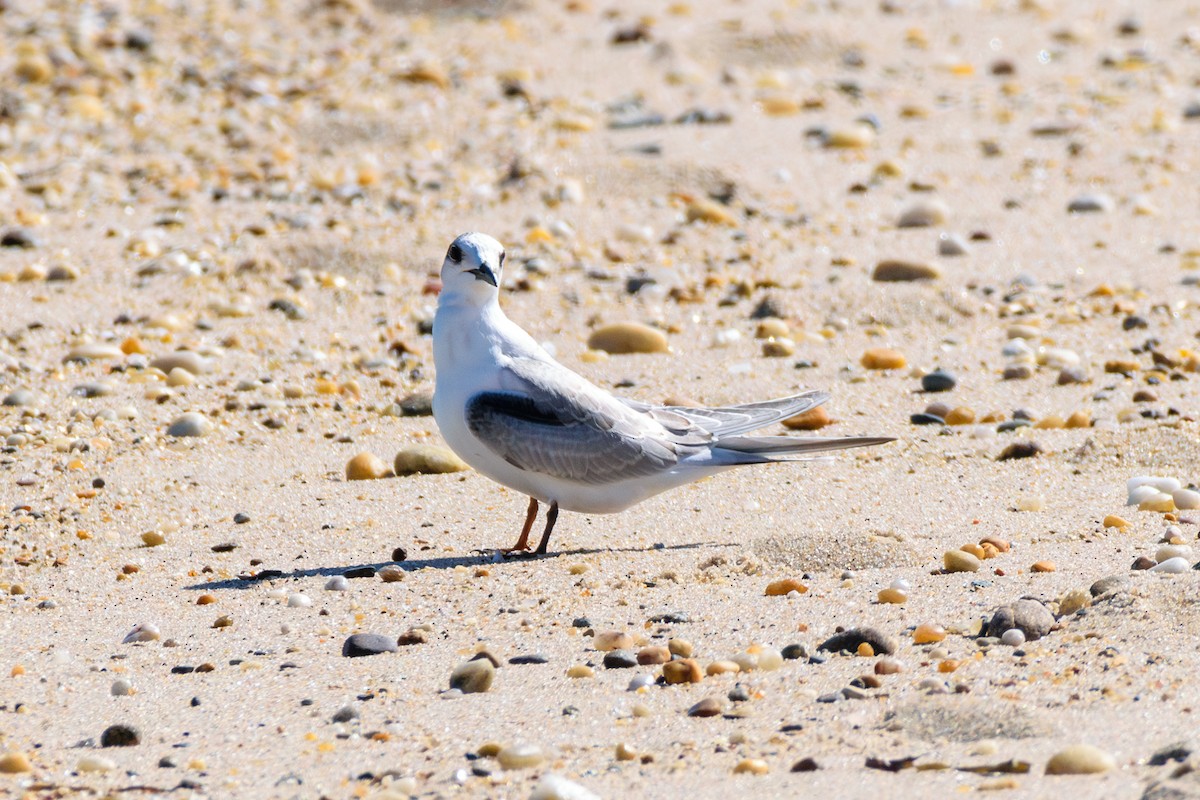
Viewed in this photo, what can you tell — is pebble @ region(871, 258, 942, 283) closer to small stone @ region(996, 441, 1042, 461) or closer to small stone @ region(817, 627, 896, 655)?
small stone @ region(996, 441, 1042, 461)

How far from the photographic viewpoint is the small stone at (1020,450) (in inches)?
209

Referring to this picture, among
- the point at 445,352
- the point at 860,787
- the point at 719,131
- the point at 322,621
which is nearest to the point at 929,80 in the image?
the point at 719,131

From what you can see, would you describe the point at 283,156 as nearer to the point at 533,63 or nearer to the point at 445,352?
the point at 533,63

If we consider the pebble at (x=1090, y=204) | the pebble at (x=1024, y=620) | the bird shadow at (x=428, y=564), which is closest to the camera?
the pebble at (x=1024, y=620)

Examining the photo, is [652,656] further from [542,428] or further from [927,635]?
[542,428]

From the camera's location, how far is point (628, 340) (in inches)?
258

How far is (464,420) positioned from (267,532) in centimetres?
70

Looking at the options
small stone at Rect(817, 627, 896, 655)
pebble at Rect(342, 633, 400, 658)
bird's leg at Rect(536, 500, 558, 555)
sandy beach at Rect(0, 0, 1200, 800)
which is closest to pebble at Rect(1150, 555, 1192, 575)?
sandy beach at Rect(0, 0, 1200, 800)

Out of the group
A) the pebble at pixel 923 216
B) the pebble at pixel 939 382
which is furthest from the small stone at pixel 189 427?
the pebble at pixel 923 216

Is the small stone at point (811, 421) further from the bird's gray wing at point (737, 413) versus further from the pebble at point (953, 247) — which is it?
the pebble at point (953, 247)

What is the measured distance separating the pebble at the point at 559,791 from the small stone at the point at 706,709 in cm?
44

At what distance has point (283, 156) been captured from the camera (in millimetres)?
8828

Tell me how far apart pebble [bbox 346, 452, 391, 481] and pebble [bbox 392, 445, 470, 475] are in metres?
0.05

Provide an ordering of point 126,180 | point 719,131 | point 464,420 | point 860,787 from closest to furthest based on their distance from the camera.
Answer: point 860,787 → point 464,420 → point 126,180 → point 719,131
